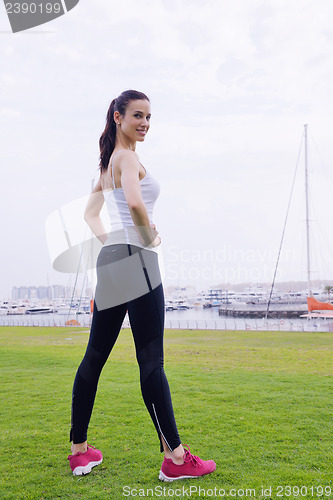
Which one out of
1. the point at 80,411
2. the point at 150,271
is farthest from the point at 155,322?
the point at 80,411

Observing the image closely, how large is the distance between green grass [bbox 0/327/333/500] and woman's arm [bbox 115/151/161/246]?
1.32m

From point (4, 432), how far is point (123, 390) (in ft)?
5.54

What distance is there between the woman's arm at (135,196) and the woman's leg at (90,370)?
0.46 meters

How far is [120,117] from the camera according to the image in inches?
96.3

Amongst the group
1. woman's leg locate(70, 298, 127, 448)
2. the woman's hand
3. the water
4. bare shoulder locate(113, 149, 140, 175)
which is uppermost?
bare shoulder locate(113, 149, 140, 175)

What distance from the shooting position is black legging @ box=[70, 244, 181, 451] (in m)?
2.19

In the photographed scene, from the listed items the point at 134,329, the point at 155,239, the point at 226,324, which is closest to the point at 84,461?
the point at 134,329

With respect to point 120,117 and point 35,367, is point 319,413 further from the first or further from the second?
point 35,367

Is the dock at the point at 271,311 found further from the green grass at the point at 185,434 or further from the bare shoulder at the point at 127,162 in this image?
the bare shoulder at the point at 127,162

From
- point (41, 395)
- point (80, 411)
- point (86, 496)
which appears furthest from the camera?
point (41, 395)

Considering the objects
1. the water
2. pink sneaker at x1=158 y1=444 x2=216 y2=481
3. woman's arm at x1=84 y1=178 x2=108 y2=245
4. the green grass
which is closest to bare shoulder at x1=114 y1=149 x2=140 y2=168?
woman's arm at x1=84 y1=178 x2=108 y2=245

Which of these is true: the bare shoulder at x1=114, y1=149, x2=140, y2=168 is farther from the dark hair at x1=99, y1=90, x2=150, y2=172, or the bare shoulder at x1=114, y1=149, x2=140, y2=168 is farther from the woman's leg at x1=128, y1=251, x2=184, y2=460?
the woman's leg at x1=128, y1=251, x2=184, y2=460

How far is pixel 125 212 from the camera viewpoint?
2.31 metres

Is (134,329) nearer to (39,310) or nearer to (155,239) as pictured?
(155,239)
